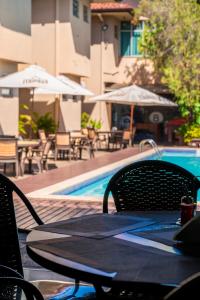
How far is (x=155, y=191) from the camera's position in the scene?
422 cm

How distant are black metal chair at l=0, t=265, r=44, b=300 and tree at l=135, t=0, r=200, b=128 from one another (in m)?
20.1

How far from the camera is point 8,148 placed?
1211 centimetres

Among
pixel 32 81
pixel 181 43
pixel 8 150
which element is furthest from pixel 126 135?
pixel 8 150

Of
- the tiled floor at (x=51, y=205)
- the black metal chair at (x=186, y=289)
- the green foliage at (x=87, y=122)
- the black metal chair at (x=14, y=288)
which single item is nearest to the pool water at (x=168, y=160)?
the tiled floor at (x=51, y=205)

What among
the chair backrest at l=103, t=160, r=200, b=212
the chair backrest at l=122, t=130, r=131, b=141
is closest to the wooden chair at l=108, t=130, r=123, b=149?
the chair backrest at l=122, t=130, r=131, b=141

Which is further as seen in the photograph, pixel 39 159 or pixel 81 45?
pixel 81 45

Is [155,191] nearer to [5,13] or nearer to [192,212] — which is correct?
[192,212]

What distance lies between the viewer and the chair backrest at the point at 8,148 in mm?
12055

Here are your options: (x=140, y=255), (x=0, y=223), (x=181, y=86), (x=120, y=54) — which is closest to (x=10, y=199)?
(x=0, y=223)

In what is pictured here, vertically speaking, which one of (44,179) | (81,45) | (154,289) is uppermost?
(81,45)

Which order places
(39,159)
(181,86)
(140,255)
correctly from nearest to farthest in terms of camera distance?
(140,255)
(39,159)
(181,86)

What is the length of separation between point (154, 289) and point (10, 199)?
54.9 inches

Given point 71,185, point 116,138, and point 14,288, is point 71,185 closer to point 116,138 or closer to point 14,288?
point 14,288

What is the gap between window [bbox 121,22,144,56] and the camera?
2891 centimetres
